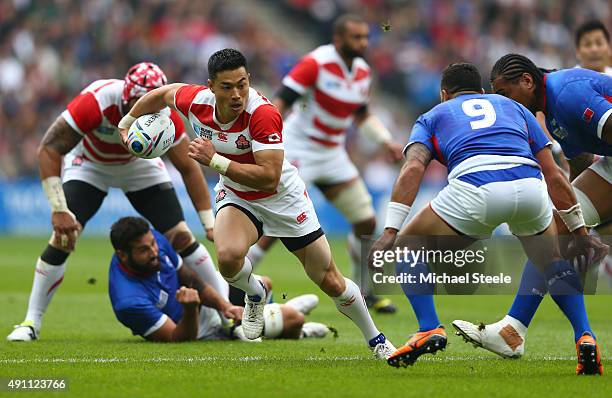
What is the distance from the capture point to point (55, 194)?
8586 millimetres

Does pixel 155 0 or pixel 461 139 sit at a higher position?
pixel 155 0

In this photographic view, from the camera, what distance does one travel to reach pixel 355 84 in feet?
39.2

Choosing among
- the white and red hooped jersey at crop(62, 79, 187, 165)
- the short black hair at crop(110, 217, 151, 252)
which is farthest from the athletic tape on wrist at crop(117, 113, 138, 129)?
the short black hair at crop(110, 217, 151, 252)

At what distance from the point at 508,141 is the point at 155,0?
19.2 m

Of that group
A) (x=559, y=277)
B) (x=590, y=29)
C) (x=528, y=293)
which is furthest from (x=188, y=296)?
(x=590, y=29)

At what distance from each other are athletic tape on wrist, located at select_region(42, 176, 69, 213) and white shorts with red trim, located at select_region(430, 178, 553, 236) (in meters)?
3.21

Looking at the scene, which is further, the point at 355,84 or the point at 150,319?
the point at 355,84

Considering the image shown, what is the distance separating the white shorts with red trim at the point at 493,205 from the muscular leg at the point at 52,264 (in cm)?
357

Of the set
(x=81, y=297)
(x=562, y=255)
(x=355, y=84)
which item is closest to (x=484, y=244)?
(x=562, y=255)

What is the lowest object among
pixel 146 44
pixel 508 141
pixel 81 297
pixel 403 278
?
pixel 81 297

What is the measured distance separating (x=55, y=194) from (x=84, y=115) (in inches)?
27.1

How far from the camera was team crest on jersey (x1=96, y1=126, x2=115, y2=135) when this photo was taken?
895cm

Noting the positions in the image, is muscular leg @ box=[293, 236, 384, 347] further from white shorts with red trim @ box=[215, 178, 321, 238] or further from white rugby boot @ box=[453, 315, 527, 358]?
white rugby boot @ box=[453, 315, 527, 358]

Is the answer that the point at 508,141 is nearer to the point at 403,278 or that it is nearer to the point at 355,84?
the point at 403,278
